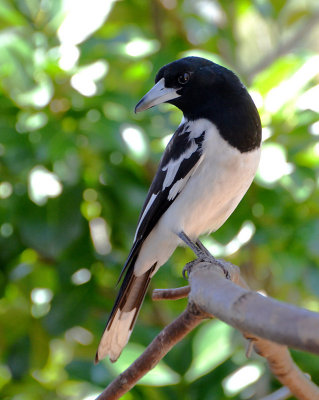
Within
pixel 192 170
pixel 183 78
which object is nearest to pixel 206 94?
pixel 183 78

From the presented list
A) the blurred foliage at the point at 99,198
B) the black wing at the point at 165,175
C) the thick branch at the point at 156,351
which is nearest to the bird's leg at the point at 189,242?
the black wing at the point at 165,175

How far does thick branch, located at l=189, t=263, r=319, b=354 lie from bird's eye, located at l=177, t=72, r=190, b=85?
1083 millimetres

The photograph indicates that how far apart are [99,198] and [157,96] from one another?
26.6 inches

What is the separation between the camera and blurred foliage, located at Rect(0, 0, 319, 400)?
105 inches

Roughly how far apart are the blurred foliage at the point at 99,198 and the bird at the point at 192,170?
234mm

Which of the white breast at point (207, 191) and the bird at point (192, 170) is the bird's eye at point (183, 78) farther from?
the white breast at point (207, 191)

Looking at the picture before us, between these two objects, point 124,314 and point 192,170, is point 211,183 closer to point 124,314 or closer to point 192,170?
point 192,170

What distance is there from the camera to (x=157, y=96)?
2.39 m

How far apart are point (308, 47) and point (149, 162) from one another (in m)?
2.15

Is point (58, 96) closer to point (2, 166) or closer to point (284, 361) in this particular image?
point (2, 166)

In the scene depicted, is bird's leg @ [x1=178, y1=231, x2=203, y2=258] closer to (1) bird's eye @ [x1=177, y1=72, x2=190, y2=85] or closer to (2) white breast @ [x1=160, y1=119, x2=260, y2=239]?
(2) white breast @ [x1=160, y1=119, x2=260, y2=239]

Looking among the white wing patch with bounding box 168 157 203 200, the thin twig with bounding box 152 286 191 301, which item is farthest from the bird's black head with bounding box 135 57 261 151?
the thin twig with bounding box 152 286 191 301

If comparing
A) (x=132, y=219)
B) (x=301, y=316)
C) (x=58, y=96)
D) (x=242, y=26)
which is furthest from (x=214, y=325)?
(x=242, y=26)

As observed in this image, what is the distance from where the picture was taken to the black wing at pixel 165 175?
235 centimetres
